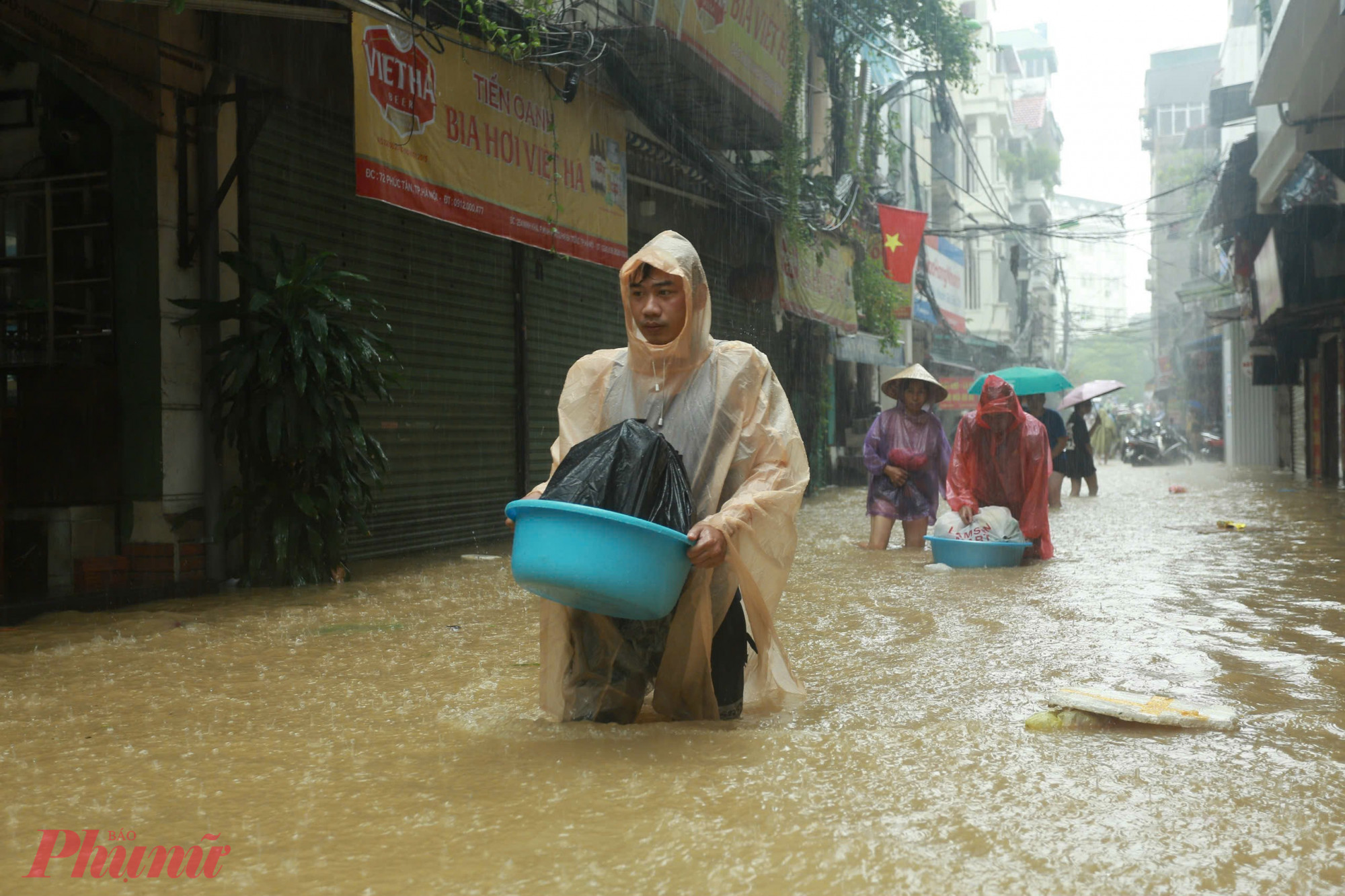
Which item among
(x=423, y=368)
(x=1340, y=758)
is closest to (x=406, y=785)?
(x=1340, y=758)

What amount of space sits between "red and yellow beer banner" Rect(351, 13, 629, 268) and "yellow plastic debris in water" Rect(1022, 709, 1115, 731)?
17.9 feet

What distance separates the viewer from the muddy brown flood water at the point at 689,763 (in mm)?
2512

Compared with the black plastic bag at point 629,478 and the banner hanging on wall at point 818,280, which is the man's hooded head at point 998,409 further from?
the banner hanging on wall at point 818,280

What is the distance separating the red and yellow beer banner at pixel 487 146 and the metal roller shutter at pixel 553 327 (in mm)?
699

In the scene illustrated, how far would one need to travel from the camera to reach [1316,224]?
16109mm

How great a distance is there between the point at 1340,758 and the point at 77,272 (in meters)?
7.09

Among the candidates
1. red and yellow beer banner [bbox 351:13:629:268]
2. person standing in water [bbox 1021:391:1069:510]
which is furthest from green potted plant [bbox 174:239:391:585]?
person standing in water [bbox 1021:391:1069:510]

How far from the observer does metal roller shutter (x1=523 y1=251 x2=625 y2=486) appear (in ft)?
37.0

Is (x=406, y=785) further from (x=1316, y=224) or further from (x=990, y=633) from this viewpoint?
(x=1316, y=224)

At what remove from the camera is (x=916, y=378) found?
9.50m

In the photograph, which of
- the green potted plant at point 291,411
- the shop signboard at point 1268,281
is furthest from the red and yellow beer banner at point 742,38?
the shop signboard at point 1268,281

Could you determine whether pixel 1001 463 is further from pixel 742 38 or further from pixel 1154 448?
pixel 1154 448

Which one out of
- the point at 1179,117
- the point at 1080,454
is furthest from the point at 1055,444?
the point at 1179,117

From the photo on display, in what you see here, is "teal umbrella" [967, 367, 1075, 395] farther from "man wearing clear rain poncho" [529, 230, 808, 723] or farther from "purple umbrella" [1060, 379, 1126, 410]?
"man wearing clear rain poncho" [529, 230, 808, 723]
